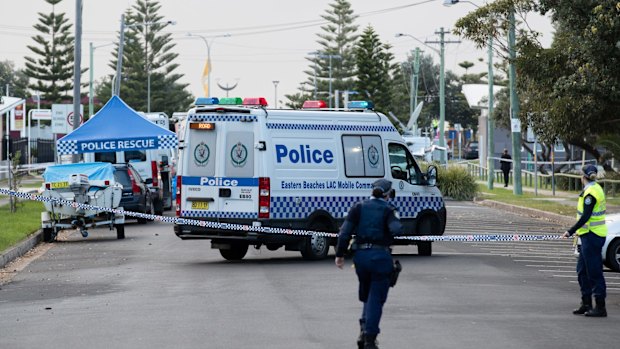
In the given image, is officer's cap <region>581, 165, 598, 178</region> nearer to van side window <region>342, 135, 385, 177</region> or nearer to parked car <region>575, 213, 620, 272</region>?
parked car <region>575, 213, 620, 272</region>

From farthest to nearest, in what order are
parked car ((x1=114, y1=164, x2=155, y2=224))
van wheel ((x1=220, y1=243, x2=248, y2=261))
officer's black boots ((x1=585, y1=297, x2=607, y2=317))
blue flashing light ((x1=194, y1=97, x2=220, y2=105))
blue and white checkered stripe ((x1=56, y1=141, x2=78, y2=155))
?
blue and white checkered stripe ((x1=56, y1=141, x2=78, y2=155)) < parked car ((x1=114, y1=164, x2=155, y2=224)) < van wheel ((x1=220, y1=243, x2=248, y2=261)) < blue flashing light ((x1=194, y1=97, x2=220, y2=105)) < officer's black boots ((x1=585, y1=297, x2=607, y2=317))

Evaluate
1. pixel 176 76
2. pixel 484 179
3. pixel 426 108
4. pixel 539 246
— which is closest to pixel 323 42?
pixel 176 76

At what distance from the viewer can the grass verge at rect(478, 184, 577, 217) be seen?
35.0 m

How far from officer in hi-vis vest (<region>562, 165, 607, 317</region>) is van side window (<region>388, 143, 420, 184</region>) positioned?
22.8 ft

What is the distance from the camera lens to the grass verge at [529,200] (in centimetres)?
3499

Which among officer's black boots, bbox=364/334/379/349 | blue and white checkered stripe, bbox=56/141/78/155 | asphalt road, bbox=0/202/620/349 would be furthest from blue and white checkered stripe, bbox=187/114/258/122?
blue and white checkered stripe, bbox=56/141/78/155

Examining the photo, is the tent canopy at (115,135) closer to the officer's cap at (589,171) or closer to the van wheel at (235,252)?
the van wheel at (235,252)

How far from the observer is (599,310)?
1334cm

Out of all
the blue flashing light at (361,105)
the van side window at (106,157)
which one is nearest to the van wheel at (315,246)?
the blue flashing light at (361,105)

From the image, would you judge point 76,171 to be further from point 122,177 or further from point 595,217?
point 595,217

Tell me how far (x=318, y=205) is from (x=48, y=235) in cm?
781

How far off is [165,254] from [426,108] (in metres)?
107

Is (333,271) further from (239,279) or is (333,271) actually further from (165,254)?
(165,254)

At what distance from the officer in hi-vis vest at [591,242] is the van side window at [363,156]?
22.0 feet
